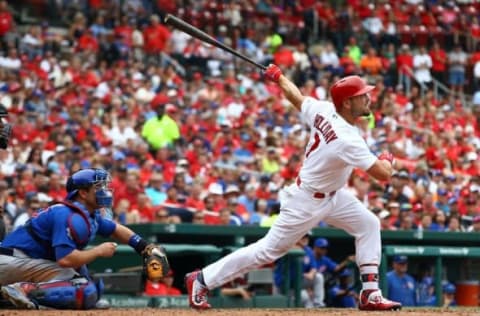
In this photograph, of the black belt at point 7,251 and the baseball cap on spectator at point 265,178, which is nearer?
the black belt at point 7,251

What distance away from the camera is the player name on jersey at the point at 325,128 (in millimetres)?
7566

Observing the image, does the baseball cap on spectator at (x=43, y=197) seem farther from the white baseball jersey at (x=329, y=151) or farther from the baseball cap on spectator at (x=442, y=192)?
the baseball cap on spectator at (x=442, y=192)

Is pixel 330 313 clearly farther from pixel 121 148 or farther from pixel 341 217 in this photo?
pixel 121 148

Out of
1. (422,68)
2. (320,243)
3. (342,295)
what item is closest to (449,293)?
(342,295)

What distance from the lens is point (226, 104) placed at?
17250mm

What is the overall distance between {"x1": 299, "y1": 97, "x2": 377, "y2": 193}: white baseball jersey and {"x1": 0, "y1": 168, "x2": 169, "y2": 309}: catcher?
1128mm

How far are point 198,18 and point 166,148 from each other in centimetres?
613

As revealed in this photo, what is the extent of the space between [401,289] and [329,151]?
418 cm

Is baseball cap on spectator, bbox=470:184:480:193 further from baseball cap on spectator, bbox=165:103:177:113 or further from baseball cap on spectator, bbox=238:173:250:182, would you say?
baseball cap on spectator, bbox=165:103:177:113

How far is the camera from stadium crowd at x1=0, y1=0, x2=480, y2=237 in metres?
13.1

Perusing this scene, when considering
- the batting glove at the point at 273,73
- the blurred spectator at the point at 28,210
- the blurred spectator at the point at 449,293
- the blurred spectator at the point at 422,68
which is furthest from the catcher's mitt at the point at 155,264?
the blurred spectator at the point at 422,68

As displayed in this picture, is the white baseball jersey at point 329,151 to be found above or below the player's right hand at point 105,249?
above

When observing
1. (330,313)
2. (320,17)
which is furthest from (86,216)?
(320,17)

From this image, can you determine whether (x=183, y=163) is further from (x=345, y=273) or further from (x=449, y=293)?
(x=449, y=293)
